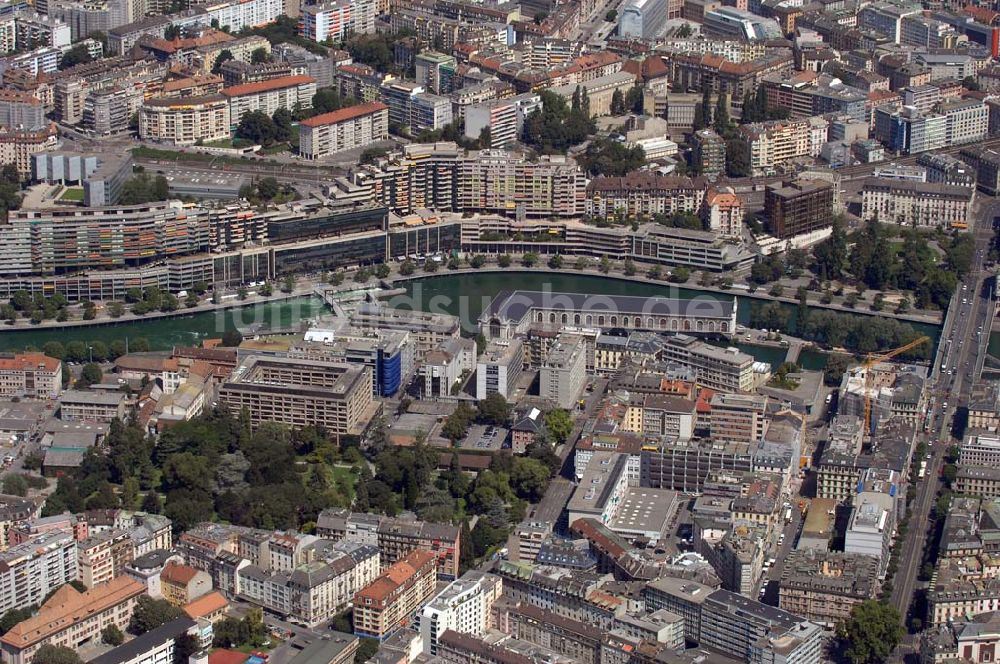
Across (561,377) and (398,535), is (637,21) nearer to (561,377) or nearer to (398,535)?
(561,377)

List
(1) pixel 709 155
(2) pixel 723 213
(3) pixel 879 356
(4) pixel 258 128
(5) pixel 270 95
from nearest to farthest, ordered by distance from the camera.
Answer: (3) pixel 879 356 → (2) pixel 723 213 → (1) pixel 709 155 → (4) pixel 258 128 → (5) pixel 270 95

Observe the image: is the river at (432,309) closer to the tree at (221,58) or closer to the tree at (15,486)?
the tree at (15,486)

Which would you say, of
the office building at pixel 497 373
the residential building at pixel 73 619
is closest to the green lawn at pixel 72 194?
the office building at pixel 497 373

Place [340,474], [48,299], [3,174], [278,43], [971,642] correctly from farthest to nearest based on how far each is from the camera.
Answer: [278,43]
[3,174]
[48,299]
[340,474]
[971,642]

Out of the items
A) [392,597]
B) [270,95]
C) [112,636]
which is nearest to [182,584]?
[112,636]

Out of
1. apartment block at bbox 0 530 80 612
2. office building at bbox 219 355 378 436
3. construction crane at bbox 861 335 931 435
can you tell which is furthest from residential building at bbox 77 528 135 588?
construction crane at bbox 861 335 931 435

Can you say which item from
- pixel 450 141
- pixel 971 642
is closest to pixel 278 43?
pixel 450 141

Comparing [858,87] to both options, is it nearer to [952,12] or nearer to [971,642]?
[952,12]
